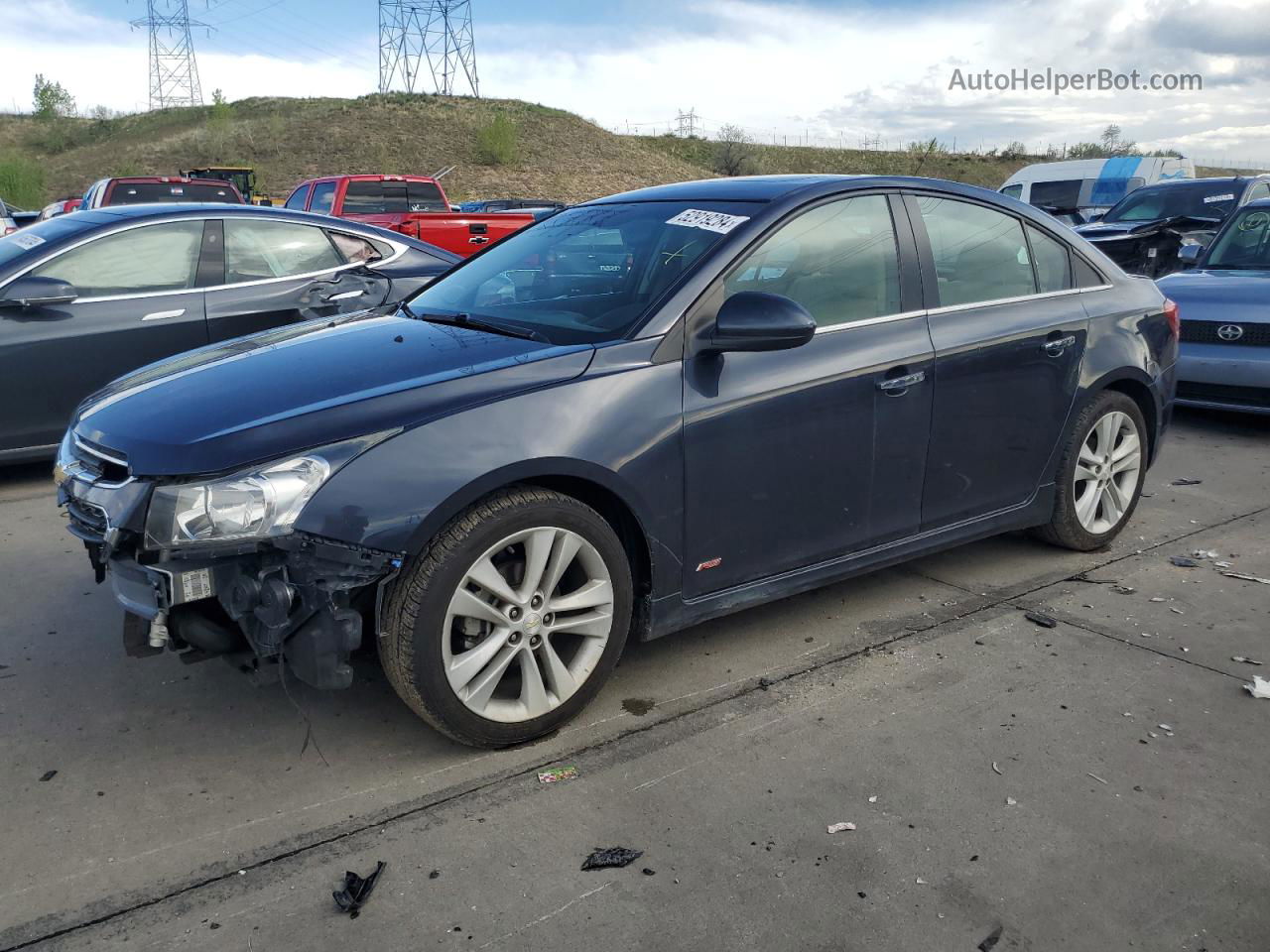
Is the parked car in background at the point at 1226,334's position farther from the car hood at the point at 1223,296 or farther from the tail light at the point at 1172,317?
the tail light at the point at 1172,317

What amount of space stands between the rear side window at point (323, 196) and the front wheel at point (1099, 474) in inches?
518

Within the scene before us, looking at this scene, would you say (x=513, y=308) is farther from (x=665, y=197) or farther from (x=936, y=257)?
(x=936, y=257)

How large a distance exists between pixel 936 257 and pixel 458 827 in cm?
274

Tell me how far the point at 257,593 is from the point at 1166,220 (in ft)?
41.0

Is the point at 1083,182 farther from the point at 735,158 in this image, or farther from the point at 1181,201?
the point at 735,158

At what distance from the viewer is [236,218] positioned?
6480mm

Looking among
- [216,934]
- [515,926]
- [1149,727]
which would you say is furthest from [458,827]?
[1149,727]

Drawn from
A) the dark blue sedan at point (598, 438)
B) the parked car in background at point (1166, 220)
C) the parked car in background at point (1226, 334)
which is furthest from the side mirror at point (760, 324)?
the parked car in background at point (1166, 220)

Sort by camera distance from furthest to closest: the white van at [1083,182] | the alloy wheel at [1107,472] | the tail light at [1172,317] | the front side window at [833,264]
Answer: the white van at [1083,182] → the tail light at [1172,317] → the alloy wheel at [1107,472] → the front side window at [833,264]

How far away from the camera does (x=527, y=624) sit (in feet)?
10.0

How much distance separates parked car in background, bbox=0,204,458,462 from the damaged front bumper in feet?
9.41

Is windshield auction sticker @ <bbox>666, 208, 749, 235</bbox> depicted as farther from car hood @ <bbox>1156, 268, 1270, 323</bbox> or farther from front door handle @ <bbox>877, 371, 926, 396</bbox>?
car hood @ <bbox>1156, 268, 1270, 323</bbox>

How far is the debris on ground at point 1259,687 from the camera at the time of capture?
3.53 m

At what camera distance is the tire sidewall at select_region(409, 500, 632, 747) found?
9.36 feet
